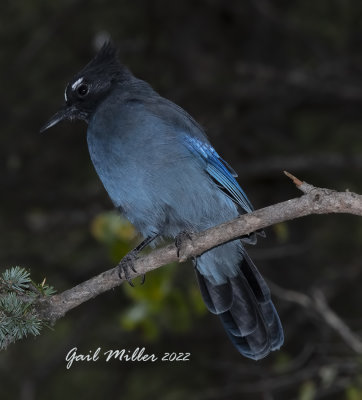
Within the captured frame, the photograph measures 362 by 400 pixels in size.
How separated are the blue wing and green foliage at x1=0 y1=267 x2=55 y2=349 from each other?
1398 mm

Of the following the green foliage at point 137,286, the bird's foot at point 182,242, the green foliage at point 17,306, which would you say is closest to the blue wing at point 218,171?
the bird's foot at point 182,242

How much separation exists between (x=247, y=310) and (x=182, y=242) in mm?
719

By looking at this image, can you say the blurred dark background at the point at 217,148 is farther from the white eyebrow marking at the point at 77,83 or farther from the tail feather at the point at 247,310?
the tail feather at the point at 247,310

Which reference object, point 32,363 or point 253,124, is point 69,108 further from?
point 32,363

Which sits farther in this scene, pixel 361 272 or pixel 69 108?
pixel 361 272

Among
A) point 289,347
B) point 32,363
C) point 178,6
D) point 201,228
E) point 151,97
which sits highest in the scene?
point 178,6

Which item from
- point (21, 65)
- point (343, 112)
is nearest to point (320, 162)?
point (343, 112)

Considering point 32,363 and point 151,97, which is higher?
point 151,97

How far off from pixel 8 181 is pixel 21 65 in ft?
3.33

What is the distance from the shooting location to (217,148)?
5812mm

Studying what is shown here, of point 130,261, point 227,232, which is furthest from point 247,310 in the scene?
point 227,232

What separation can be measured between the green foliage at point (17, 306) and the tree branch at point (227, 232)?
5cm

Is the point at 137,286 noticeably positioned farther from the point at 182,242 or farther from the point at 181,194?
the point at 182,242

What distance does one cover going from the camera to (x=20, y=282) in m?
2.93
